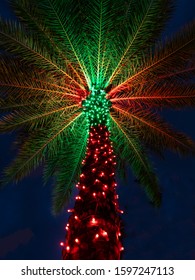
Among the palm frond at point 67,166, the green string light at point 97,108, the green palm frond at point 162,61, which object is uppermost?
the green palm frond at point 162,61

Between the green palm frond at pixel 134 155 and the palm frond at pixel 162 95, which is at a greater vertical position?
the palm frond at pixel 162 95

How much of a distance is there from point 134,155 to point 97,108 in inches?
85.1

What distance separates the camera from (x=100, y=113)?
8.26m

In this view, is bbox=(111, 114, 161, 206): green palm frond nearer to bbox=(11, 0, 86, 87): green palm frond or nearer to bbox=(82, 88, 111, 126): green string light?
bbox=(82, 88, 111, 126): green string light

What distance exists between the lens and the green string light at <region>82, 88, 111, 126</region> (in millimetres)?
8234

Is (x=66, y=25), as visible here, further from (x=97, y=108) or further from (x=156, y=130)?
(x=156, y=130)

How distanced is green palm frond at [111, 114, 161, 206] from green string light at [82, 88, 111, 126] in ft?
Result: 2.80

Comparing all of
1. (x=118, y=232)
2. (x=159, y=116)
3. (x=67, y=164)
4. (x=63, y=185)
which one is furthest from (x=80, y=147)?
(x=118, y=232)

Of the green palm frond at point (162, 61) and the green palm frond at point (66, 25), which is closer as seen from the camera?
the green palm frond at point (66, 25)

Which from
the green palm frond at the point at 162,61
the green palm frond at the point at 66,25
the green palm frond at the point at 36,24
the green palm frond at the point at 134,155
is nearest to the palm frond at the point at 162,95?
the green palm frond at the point at 162,61

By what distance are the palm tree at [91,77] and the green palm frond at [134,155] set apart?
0.12ft

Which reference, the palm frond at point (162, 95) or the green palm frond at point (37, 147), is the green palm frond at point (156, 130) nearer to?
the palm frond at point (162, 95)

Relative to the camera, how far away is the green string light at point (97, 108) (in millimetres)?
8234

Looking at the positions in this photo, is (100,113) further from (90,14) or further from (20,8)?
(20,8)
